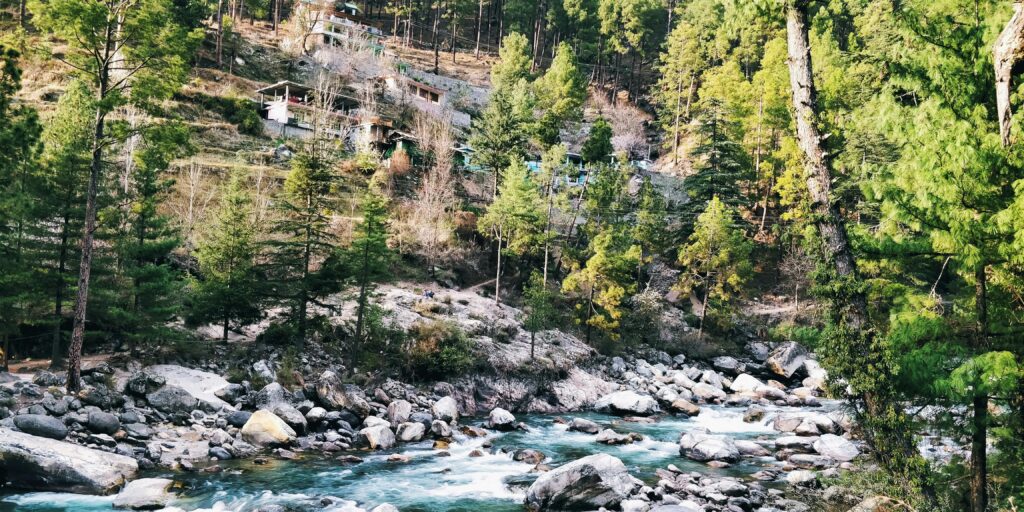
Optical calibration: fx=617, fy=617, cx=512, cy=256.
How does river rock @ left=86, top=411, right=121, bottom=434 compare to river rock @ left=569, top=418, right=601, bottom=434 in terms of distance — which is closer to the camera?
river rock @ left=86, top=411, right=121, bottom=434

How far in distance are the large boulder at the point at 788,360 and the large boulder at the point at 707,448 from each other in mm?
16195

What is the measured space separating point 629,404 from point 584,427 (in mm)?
4352

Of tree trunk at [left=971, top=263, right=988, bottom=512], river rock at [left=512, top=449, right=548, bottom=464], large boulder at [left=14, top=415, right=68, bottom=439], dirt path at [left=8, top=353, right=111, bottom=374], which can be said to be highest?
tree trunk at [left=971, top=263, right=988, bottom=512]

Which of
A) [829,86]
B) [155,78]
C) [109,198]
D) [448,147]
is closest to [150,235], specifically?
[109,198]

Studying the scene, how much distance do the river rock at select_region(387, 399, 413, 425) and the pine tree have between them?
7960 mm

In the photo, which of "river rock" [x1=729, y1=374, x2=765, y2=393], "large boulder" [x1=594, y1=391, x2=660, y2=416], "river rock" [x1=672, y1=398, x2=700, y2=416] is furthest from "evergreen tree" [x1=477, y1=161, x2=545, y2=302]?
"river rock" [x1=729, y1=374, x2=765, y2=393]

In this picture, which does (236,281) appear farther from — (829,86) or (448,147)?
(829,86)

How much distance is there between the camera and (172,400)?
18.1 m

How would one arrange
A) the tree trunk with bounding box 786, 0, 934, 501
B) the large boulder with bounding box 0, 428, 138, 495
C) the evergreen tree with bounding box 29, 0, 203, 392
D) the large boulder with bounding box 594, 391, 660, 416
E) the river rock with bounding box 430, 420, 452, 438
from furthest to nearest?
1. the large boulder with bounding box 594, 391, 660, 416
2. the river rock with bounding box 430, 420, 452, 438
3. the evergreen tree with bounding box 29, 0, 203, 392
4. the large boulder with bounding box 0, 428, 138, 495
5. the tree trunk with bounding box 786, 0, 934, 501

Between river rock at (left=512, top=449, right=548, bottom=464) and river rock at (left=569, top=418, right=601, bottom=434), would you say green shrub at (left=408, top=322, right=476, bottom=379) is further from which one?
river rock at (left=512, top=449, right=548, bottom=464)

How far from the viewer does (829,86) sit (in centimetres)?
4281

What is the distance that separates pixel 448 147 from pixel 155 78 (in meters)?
28.8

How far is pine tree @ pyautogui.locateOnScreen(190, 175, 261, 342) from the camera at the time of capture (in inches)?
954

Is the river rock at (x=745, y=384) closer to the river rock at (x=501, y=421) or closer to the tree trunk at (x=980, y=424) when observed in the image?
the river rock at (x=501, y=421)
